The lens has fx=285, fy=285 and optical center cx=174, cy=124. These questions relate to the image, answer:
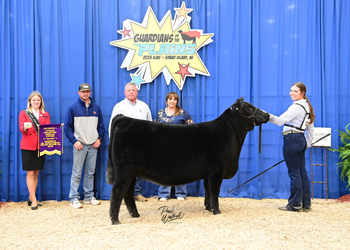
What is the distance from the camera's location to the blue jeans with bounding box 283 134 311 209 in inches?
155

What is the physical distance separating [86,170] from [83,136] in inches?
23.1

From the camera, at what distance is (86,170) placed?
15.7ft

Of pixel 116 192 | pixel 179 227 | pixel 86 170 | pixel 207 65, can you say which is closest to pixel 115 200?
pixel 116 192

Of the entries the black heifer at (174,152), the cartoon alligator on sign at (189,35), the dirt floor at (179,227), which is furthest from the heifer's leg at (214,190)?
the cartoon alligator on sign at (189,35)

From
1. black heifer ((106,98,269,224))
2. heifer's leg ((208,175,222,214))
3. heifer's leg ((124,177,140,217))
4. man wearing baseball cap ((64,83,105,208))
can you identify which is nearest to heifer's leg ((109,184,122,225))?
black heifer ((106,98,269,224))

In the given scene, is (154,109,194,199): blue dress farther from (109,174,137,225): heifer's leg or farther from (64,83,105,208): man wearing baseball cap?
(109,174,137,225): heifer's leg

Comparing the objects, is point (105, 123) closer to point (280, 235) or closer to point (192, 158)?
point (192, 158)

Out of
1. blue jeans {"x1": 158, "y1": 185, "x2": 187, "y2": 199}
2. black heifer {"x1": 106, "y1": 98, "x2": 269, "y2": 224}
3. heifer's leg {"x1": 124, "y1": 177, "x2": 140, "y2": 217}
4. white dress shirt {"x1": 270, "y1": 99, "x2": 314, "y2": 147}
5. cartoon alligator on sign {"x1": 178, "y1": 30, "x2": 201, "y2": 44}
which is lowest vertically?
blue jeans {"x1": 158, "y1": 185, "x2": 187, "y2": 199}

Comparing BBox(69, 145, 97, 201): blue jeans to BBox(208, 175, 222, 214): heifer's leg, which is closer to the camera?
BBox(208, 175, 222, 214): heifer's leg

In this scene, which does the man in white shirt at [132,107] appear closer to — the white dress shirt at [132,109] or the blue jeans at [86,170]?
the white dress shirt at [132,109]

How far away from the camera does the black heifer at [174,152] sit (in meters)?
3.40

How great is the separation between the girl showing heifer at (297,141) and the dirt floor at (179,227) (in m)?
0.21

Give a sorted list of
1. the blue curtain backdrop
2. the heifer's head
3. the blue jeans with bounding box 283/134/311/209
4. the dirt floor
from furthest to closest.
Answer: the blue curtain backdrop
the blue jeans with bounding box 283/134/311/209
the heifer's head
the dirt floor

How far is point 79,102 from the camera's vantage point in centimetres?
472
